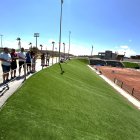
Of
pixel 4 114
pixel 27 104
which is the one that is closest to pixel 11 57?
pixel 27 104

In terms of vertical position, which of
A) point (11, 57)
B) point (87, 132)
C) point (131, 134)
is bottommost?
point (131, 134)

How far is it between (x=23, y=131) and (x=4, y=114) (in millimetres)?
1282

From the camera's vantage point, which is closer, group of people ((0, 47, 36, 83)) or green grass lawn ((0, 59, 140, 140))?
A: green grass lawn ((0, 59, 140, 140))

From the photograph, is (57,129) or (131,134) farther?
(131,134)

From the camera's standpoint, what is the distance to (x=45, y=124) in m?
9.85

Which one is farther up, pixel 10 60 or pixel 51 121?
pixel 10 60

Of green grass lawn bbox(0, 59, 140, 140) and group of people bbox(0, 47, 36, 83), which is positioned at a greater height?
group of people bbox(0, 47, 36, 83)

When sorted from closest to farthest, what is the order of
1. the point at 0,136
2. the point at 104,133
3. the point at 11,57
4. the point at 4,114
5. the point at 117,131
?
1. the point at 0,136
2. the point at 4,114
3. the point at 104,133
4. the point at 117,131
5. the point at 11,57

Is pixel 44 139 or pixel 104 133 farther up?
pixel 44 139

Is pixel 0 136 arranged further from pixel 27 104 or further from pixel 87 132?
pixel 87 132

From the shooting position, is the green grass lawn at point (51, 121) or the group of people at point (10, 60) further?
the group of people at point (10, 60)

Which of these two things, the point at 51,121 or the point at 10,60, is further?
the point at 10,60

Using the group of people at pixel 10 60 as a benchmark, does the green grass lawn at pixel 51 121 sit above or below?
below

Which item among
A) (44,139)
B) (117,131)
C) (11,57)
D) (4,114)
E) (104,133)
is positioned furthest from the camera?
(11,57)
